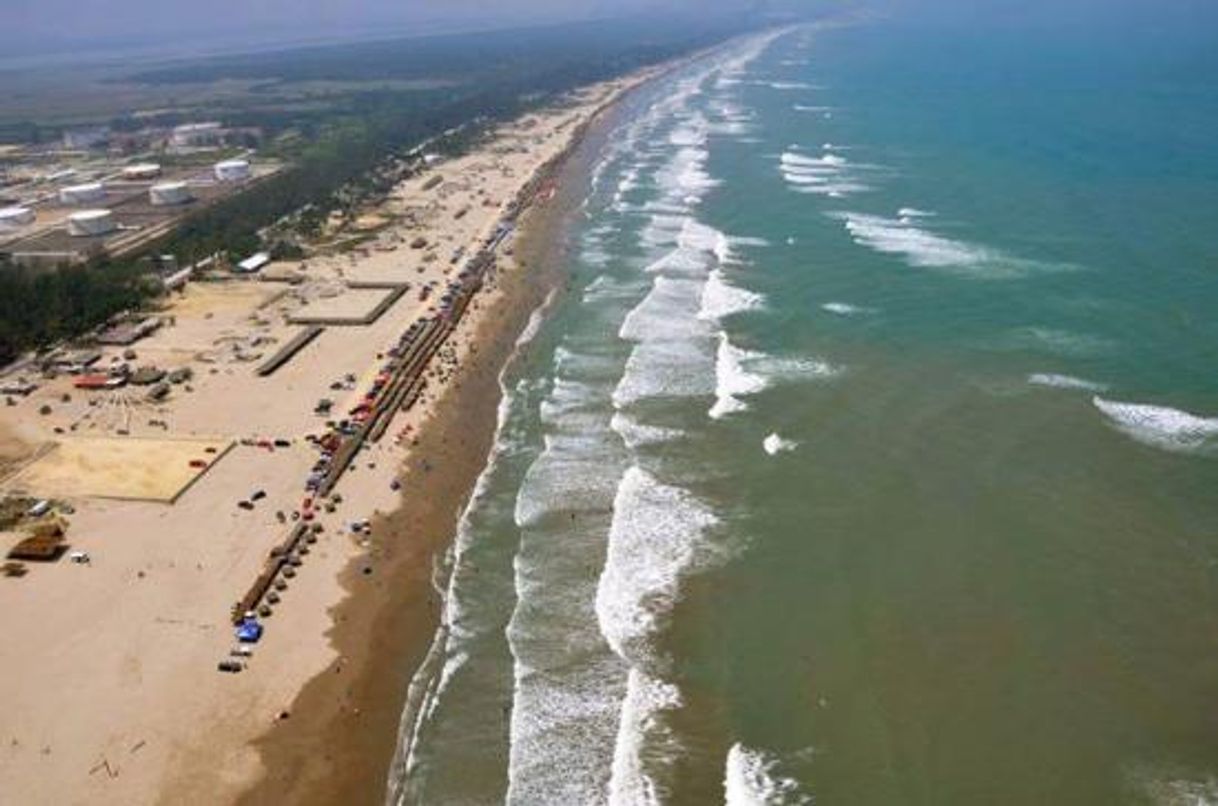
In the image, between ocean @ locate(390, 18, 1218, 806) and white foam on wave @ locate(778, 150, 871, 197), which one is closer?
ocean @ locate(390, 18, 1218, 806)

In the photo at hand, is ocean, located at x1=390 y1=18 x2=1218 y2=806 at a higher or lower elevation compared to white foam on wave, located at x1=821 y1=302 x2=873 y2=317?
lower

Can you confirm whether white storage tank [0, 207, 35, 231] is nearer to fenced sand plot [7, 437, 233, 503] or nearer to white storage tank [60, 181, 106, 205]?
white storage tank [60, 181, 106, 205]

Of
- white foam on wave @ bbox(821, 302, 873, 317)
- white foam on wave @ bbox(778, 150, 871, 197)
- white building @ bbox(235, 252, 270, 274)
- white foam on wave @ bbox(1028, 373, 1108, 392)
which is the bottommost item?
white building @ bbox(235, 252, 270, 274)

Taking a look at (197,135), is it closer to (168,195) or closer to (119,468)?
(168,195)

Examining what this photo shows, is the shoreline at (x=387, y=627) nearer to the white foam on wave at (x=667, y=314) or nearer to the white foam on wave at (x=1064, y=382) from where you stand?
the white foam on wave at (x=667, y=314)

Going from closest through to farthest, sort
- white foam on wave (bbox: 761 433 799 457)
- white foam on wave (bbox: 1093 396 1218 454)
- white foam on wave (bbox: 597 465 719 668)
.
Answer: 1. white foam on wave (bbox: 597 465 719 668)
2. white foam on wave (bbox: 1093 396 1218 454)
3. white foam on wave (bbox: 761 433 799 457)

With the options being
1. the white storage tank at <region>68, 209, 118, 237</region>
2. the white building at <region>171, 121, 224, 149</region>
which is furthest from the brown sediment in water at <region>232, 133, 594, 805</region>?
the white building at <region>171, 121, 224, 149</region>
